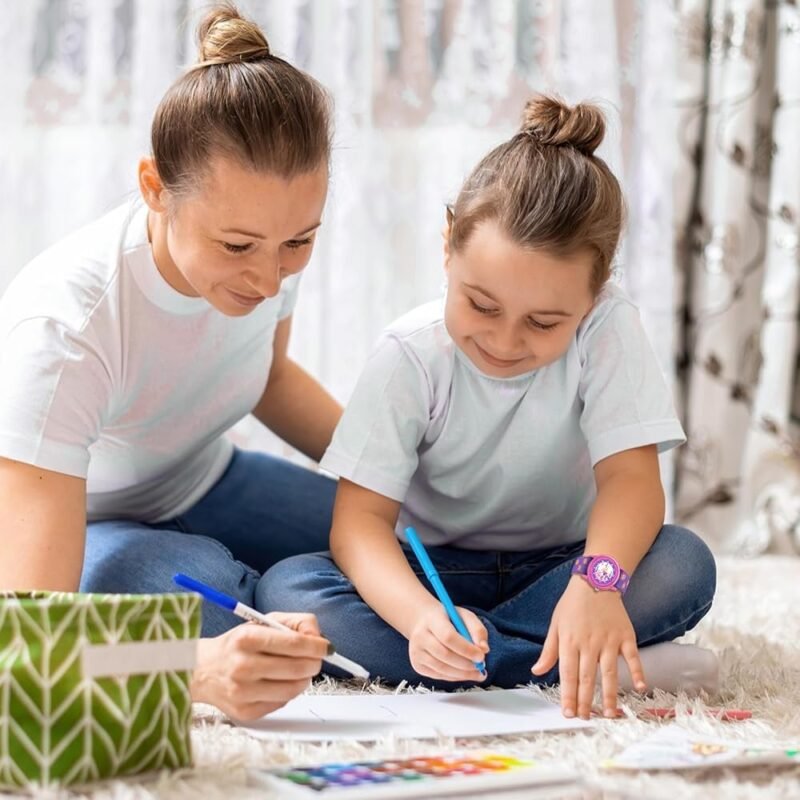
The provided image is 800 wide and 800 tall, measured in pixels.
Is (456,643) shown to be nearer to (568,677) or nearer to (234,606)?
(568,677)

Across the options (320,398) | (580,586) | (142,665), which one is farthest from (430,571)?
(320,398)

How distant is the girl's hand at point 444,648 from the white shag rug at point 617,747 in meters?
0.09

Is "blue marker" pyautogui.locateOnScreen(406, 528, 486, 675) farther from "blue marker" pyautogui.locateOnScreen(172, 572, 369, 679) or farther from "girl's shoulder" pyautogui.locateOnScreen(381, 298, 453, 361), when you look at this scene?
"girl's shoulder" pyautogui.locateOnScreen(381, 298, 453, 361)

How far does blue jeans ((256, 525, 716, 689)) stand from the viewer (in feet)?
3.98

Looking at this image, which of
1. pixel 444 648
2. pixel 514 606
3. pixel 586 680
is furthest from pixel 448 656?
pixel 514 606

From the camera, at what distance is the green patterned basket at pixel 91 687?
2.62 feet

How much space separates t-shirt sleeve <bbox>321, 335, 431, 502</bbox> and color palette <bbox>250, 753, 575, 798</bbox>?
1.39 feet

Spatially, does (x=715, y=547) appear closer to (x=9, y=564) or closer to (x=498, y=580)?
(x=498, y=580)

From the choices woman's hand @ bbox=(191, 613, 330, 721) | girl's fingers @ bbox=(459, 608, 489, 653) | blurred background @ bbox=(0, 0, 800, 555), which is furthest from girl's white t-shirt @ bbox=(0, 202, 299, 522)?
blurred background @ bbox=(0, 0, 800, 555)

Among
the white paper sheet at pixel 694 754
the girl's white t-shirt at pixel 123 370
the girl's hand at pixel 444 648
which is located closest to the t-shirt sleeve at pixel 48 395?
the girl's white t-shirt at pixel 123 370

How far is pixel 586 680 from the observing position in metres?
1.06

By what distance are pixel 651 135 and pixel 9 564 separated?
1.72 meters

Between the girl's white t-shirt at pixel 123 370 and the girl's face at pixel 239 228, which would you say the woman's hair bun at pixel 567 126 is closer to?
the girl's face at pixel 239 228

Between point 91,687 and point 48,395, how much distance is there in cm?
41
